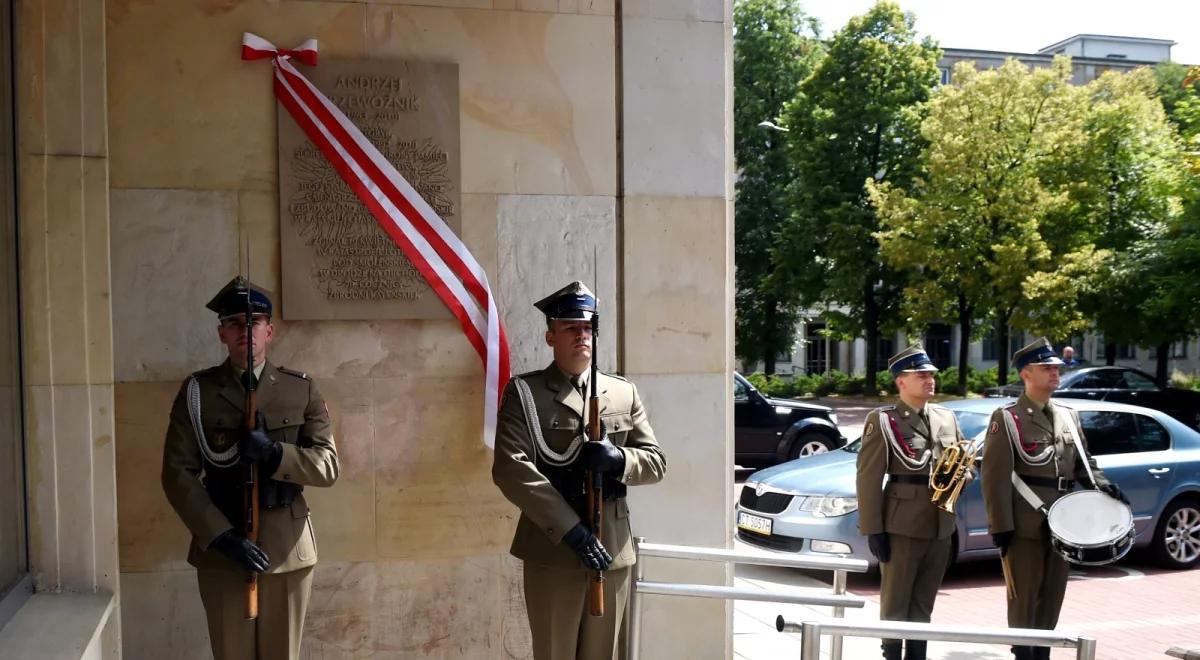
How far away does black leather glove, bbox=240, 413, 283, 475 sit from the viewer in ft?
15.0

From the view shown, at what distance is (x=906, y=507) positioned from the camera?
6793 mm

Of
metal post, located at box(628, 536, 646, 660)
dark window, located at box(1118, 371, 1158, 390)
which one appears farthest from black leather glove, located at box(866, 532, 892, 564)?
dark window, located at box(1118, 371, 1158, 390)

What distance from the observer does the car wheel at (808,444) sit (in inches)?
663

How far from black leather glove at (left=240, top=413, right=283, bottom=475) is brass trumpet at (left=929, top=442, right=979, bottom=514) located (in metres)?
3.96

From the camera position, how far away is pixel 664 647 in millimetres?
6383

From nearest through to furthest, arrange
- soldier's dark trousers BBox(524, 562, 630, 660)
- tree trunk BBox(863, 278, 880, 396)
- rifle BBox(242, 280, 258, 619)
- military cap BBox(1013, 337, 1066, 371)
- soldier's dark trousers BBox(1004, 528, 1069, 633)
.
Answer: rifle BBox(242, 280, 258, 619) → soldier's dark trousers BBox(524, 562, 630, 660) → soldier's dark trousers BBox(1004, 528, 1069, 633) → military cap BBox(1013, 337, 1066, 371) → tree trunk BBox(863, 278, 880, 396)

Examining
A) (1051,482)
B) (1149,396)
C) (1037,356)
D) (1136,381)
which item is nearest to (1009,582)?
(1051,482)

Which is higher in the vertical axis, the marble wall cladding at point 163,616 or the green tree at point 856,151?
the green tree at point 856,151

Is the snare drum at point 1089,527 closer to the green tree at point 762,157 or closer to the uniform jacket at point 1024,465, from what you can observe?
the uniform jacket at point 1024,465

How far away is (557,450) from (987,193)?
1198 inches

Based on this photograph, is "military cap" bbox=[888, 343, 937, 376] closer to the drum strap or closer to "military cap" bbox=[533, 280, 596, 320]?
the drum strap

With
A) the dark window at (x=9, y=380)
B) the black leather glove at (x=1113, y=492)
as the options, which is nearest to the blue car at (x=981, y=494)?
the black leather glove at (x=1113, y=492)

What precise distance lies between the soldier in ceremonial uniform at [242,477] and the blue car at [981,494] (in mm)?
6095

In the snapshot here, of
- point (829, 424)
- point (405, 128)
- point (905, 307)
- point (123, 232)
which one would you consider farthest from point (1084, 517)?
point (905, 307)
